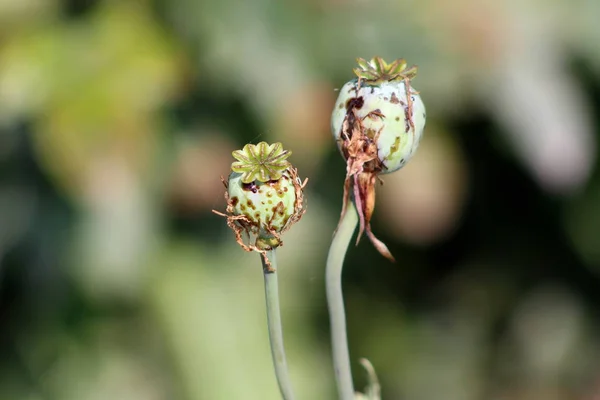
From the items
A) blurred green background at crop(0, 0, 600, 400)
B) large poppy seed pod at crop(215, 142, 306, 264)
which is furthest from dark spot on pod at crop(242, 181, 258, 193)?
blurred green background at crop(0, 0, 600, 400)

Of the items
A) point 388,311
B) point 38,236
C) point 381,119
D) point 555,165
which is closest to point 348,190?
point 381,119

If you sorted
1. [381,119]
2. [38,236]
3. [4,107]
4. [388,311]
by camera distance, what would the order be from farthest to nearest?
[388,311], [38,236], [4,107], [381,119]

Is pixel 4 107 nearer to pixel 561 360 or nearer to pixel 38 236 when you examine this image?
pixel 38 236

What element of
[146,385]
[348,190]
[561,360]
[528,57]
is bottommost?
[561,360]

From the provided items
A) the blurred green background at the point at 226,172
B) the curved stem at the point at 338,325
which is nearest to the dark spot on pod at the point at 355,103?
the curved stem at the point at 338,325

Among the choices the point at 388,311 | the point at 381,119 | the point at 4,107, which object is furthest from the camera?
the point at 388,311

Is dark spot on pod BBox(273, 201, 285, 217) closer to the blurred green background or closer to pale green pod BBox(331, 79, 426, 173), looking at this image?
pale green pod BBox(331, 79, 426, 173)
